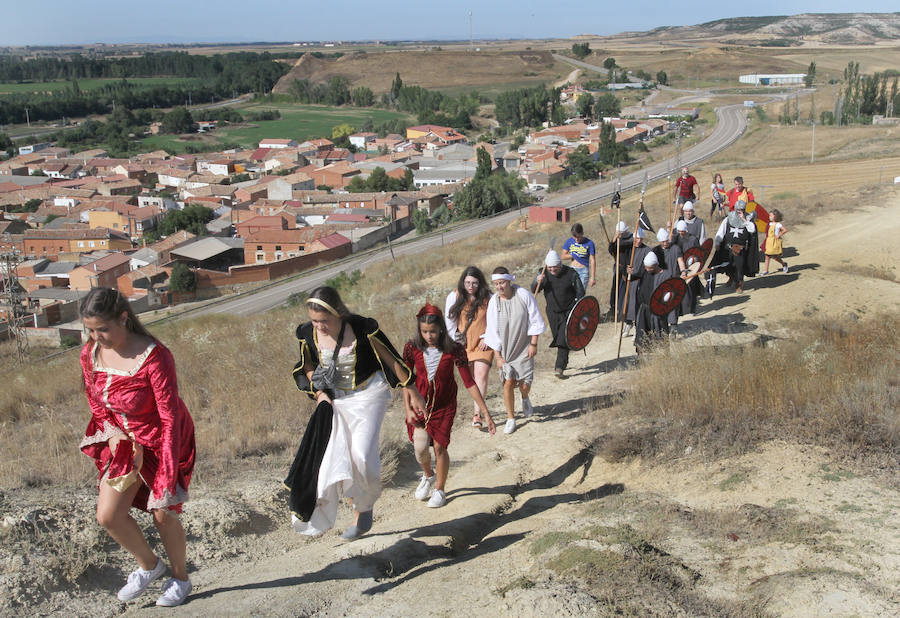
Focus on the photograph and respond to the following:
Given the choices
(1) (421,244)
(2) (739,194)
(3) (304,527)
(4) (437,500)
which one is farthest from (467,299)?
(1) (421,244)

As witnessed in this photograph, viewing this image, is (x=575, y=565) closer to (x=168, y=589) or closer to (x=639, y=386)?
(x=168, y=589)

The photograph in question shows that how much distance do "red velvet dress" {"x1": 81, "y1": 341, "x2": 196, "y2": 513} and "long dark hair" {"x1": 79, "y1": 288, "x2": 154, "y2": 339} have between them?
0.18 m

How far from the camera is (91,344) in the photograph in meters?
4.31

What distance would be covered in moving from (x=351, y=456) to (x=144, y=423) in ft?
3.98

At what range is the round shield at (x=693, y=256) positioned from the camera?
1055 centimetres

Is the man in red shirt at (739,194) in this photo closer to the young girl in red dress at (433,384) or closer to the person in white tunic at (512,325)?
the person in white tunic at (512,325)

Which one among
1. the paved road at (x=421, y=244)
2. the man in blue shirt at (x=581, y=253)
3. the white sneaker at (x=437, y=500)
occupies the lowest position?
the paved road at (x=421, y=244)

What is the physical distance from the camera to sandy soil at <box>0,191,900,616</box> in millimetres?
4258

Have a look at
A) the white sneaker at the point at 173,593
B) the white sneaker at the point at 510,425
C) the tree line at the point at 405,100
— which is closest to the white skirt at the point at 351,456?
the white sneaker at the point at 173,593

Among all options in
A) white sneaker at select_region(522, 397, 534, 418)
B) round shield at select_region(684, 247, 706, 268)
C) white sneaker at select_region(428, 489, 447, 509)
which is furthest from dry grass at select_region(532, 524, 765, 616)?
round shield at select_region(684, 247, 706, 268)

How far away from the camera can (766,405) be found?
20.8ft

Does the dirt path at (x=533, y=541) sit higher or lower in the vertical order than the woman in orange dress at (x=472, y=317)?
lower

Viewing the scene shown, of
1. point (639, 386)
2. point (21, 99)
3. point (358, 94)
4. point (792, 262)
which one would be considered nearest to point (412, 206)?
point (792, 262)

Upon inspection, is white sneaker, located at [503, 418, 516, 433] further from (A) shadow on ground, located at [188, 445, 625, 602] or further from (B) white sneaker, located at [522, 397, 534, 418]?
(A) shadow on ground, located at [188, 445, 625, 602]
